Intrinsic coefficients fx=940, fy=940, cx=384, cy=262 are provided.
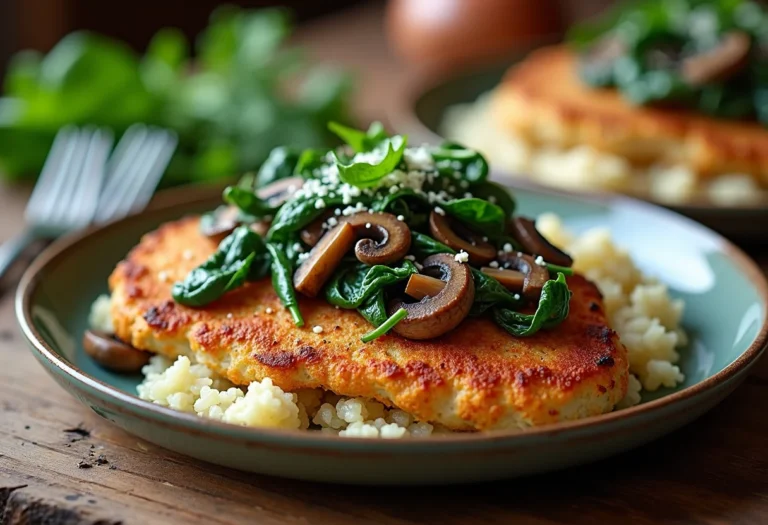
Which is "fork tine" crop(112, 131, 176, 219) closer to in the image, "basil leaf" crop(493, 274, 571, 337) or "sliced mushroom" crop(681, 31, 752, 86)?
"basil leaf" crop(493, 274, 571, 337)

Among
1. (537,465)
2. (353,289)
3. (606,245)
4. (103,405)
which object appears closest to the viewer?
(537,465)

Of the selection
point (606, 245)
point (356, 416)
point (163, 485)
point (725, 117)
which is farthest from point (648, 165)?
point (163, 485)

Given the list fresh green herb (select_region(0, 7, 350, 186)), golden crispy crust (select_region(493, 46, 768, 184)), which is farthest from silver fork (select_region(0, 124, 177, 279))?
golden crispy crust (select_region(493, 46, 768, 184))

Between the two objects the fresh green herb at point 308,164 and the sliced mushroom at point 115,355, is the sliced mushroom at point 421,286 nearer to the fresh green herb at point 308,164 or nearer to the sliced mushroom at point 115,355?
the fresh green herb at point 308,164

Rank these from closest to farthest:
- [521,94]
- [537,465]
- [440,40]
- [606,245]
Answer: [537,465]
[606,245]
[521,94]
[440,40]

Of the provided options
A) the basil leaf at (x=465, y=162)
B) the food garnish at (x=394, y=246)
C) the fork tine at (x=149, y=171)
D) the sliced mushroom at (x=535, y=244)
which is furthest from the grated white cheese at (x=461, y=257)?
the fork tine at (x=149, y=171)

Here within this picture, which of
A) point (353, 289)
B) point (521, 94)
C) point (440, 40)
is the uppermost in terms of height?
point (353, 289)

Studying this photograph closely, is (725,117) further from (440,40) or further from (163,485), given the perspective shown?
(163,485)
